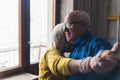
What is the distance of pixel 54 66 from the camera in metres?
0.91

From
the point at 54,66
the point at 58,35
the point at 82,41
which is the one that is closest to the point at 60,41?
the point at 58,35

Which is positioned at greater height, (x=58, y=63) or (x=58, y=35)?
(x=58, y=35)

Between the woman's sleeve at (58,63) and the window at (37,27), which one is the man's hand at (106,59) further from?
the window at (37,27)

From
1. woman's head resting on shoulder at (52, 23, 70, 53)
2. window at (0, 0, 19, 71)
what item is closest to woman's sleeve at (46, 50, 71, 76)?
woman's head resting on shoulder at (52, 23, 70, 53)

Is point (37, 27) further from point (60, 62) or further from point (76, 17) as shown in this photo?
point (60, 62)

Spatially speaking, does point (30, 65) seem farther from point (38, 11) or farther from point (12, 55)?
point (38, 11)

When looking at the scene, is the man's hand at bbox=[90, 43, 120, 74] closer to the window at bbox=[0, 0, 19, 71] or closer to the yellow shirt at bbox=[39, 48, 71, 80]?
the yellow shirt at bbox=[39, 48, 71, 80]

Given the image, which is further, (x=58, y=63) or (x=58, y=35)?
(x=58, y=35)

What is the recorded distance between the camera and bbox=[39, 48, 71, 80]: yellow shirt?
0.86 m

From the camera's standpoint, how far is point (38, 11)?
2455 millimetres

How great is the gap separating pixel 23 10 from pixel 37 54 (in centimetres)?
60

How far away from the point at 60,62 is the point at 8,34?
4.70ft

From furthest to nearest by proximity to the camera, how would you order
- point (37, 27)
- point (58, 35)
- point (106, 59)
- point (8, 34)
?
point (37, 27), point (8, 34), point (58, 35), point (106, 59)

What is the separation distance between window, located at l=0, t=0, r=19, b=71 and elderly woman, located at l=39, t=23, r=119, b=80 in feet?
3.68
